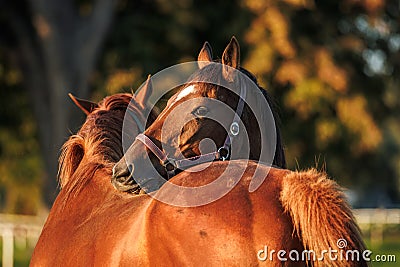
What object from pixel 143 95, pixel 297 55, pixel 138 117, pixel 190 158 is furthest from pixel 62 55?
pixel 190 158

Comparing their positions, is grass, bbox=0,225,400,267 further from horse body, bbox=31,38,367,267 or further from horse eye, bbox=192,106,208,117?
horse body, bbox=31,38,367,267

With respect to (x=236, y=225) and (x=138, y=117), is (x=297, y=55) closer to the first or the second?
(x=138, y=117)

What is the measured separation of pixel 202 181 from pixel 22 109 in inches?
719

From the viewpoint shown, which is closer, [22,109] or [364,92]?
[364,92]

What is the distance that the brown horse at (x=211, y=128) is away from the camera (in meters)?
4.18

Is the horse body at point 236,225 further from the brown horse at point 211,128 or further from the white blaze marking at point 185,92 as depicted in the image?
the white blaze marking at point 185,92

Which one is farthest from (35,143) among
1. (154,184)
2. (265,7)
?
(154,184)

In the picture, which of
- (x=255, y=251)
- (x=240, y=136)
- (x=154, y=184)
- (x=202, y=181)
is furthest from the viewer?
(x=240, y=136)

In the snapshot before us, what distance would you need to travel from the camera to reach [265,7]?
1727 centimetres

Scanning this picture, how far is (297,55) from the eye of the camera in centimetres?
1727

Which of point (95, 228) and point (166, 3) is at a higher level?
point (166, 3)

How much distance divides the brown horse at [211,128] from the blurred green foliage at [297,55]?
11987 millimetres

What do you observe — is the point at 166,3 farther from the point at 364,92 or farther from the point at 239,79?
the point at 239,79

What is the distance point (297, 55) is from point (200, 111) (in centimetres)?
1316
